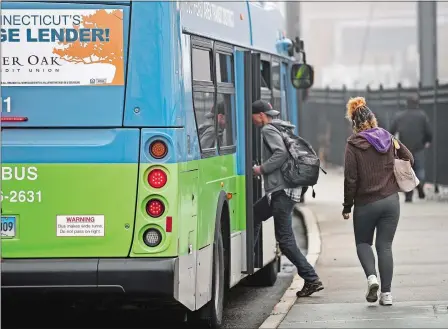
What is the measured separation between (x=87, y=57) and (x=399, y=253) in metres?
7.37

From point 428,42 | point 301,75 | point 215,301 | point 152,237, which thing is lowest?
point 215,301

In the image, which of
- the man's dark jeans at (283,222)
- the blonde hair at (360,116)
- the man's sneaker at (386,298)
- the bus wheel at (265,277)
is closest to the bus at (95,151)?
the blonde hair at (360,116)

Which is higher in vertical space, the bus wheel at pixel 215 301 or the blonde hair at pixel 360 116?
the blonde hair at pixel 360 116

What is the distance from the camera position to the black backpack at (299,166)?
11578mm

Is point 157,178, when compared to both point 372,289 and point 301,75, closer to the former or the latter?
point 372,289

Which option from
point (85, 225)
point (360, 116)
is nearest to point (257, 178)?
point (360, 116)

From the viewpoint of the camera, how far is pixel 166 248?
8.82m

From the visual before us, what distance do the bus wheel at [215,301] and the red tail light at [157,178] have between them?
1.38m

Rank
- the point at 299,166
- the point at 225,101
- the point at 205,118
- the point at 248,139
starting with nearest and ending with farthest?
the point at 205,118
the point at 225,101
the point at 248,139
the point at 299,166

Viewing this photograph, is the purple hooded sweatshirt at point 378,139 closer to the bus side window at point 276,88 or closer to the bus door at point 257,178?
the bus door at point 257,178

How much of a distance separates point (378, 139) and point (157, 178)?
2.67 m

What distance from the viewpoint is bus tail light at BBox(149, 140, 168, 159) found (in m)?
8.78

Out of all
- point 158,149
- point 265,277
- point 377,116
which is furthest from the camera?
point 377,116

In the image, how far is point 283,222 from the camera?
11.9 metres
